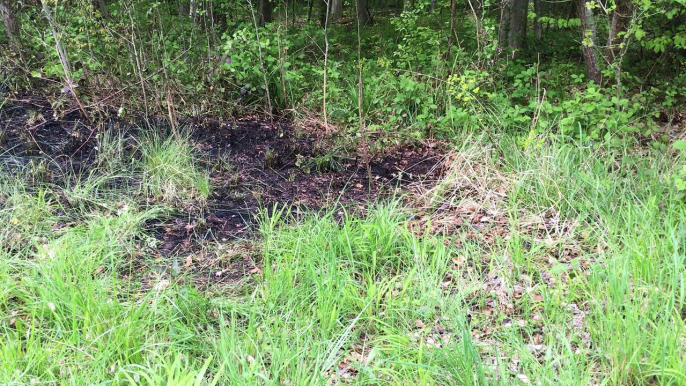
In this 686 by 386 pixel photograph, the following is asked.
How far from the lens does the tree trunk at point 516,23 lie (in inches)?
287

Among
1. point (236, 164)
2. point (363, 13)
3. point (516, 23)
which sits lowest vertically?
point (236, 164)

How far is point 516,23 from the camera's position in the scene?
25.1 ft

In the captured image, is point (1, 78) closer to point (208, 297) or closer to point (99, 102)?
point (99, 102)

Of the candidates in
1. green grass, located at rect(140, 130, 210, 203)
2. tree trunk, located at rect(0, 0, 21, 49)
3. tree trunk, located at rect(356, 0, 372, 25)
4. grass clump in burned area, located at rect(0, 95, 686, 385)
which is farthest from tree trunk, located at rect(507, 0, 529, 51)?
tree trunk, located at rect(0, 0, 21, 49)

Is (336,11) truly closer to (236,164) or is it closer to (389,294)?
(236,164)

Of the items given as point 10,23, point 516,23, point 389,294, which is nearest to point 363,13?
point 516,23

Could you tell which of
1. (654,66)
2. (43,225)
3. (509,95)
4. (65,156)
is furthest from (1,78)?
(654,66)

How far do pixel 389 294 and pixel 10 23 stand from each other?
585 cm

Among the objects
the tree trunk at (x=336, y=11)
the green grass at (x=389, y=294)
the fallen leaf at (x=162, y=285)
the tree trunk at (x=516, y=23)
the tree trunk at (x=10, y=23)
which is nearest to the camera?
the green grass at (x=389, y=294)

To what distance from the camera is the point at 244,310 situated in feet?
8.52

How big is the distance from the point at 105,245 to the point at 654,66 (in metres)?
6.55

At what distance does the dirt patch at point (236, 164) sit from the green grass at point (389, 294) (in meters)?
0.30

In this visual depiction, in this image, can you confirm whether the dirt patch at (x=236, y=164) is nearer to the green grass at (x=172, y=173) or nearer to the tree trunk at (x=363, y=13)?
the green grass at (x=172, y=173)

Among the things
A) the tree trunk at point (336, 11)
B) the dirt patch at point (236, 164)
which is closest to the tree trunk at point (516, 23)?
the dirt patch at point (236, 164)
